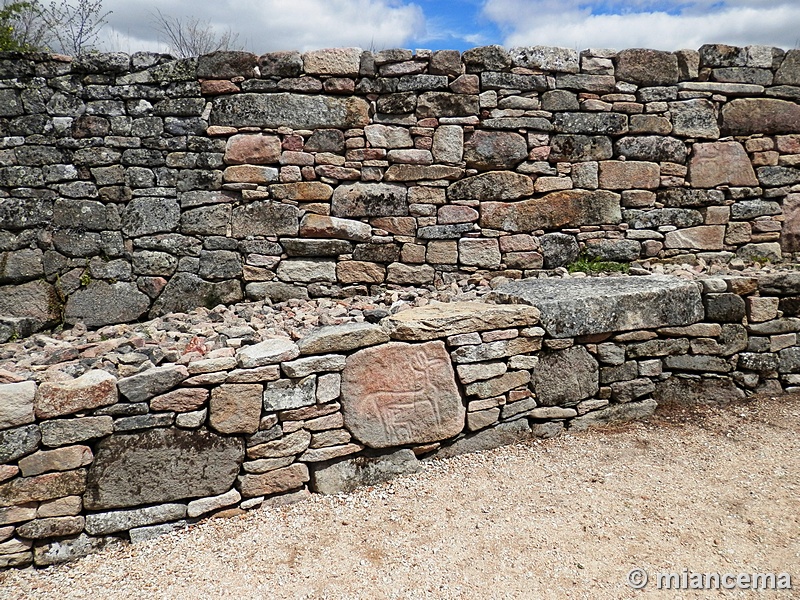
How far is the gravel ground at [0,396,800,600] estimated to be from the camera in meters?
2.59

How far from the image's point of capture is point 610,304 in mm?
3834

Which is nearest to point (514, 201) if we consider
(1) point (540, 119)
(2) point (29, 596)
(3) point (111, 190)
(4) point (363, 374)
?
(1) point (540, 119)

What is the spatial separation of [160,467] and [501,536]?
1903mm

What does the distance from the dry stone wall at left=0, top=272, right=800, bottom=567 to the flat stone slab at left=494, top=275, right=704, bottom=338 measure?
0.04 ft

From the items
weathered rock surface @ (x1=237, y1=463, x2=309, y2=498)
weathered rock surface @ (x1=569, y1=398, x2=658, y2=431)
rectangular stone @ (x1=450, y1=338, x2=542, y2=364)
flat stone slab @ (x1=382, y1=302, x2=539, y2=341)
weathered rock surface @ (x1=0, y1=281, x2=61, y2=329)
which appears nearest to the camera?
weathered rock surface @ (x1=237, y1=463, x2=309, y2=498)

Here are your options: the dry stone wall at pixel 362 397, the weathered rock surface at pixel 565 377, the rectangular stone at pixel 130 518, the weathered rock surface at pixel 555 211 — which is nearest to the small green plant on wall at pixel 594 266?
the weathered rock surface at pixel 555 211

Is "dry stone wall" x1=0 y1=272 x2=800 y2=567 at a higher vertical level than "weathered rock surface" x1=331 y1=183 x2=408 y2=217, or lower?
lower

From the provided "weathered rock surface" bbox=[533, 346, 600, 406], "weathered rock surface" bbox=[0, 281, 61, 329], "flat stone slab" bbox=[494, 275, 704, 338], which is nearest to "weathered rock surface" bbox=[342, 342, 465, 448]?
"weathered rock surface" bbox=[533, 346, 600, 406]

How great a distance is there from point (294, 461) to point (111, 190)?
2993 millimetres

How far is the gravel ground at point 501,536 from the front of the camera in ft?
8.48

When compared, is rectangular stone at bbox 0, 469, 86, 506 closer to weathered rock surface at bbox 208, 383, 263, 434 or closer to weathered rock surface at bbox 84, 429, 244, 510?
weathered rock surface at bbox 84, 429, 244, 510

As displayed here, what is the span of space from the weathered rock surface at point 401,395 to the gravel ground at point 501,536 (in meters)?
0.29

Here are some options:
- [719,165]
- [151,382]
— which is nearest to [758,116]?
[719,165]

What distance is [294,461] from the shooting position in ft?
10.6
